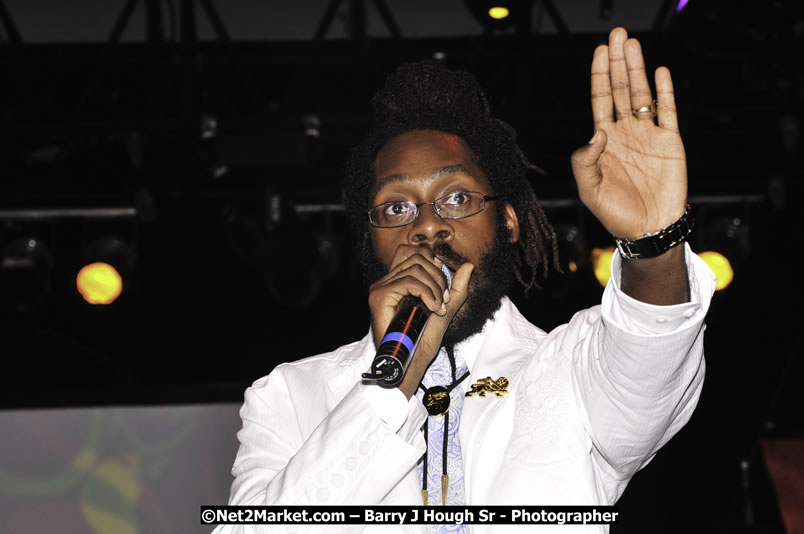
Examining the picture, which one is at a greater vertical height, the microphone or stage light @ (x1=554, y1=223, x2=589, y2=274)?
stage light @ (x1=554, y1=223, x2=589, y2=274)

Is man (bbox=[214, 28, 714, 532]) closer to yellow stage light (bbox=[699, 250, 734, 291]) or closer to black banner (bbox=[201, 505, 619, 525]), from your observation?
black banner (bbox=[201, 505, 619, 525])

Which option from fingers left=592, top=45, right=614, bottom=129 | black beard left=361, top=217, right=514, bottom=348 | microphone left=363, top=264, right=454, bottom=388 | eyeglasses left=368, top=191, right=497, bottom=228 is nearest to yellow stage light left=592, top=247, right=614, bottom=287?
black beard left=361, top=217, right=514, bottom=348

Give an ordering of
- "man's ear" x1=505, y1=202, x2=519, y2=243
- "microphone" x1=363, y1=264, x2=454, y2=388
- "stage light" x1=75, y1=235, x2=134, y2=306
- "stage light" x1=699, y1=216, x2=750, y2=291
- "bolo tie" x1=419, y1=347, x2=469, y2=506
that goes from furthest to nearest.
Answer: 1. "stage light" x1=75, y1=235, x2=134, y2=306
2. "stage light" x1=699, y1=216, x2=750, y2=291
3. "man's ear" x1=505, y1=202, x2=519, y2=243
4. "bolo tie" x1=419, y1=347, x2=469, y2=506
5. "microphone" x1=363, y1=264, x2=454, y2=388

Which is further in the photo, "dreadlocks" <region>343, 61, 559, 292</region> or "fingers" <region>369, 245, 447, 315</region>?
"dreadlocks" <region>343, 61, 559, 292</region>

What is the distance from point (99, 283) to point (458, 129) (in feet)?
11.1

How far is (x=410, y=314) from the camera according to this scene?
1.27 meters

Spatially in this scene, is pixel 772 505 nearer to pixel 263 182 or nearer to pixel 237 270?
pixel 263 182

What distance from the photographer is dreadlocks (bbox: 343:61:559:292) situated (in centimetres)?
187

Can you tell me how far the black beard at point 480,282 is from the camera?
5.35 ft

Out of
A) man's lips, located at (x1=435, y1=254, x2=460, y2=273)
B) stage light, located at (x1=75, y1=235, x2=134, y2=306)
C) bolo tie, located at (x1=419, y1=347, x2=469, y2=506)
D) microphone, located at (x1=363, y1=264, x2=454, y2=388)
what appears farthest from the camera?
stage light, located at (x1=75, y1=235, x2=134, y2=306)

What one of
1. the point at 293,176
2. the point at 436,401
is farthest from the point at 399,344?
the point at 293,176

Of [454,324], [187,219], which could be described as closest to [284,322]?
[187,219]

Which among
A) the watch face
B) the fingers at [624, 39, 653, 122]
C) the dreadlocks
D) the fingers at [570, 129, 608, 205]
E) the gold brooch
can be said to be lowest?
the watch face

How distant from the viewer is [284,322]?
5.53 meters
